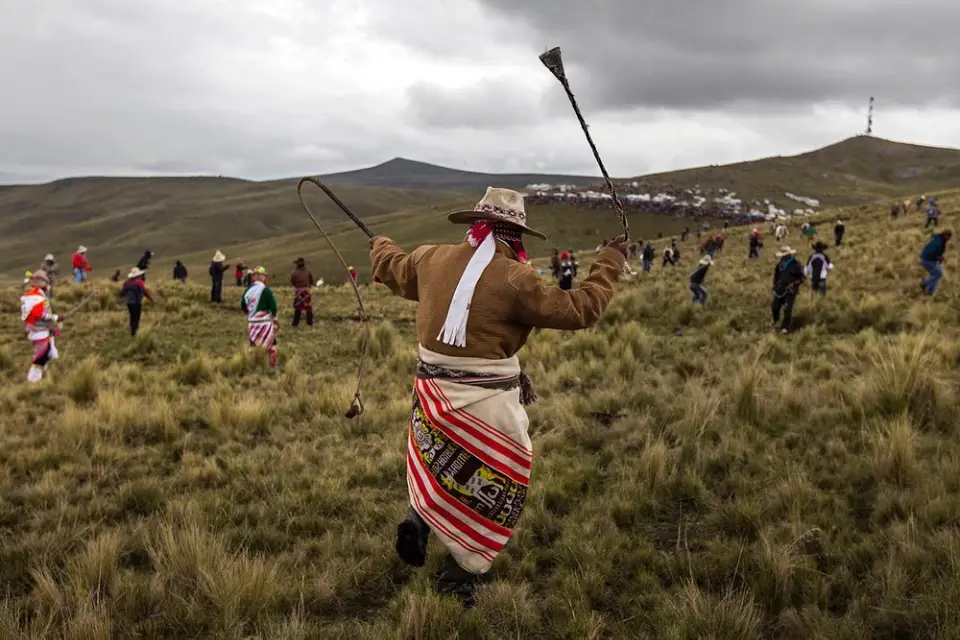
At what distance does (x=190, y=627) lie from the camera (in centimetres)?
316

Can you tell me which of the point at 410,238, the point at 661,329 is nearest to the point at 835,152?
the point at 410,238

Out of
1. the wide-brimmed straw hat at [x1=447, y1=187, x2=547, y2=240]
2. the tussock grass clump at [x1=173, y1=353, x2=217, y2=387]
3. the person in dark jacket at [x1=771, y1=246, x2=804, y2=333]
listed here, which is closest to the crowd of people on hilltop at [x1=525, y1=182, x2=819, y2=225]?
the person in dark jacket at [x1=771, y1=246, x2=804, y2=333]

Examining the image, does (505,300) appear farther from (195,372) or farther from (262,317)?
(262,317)

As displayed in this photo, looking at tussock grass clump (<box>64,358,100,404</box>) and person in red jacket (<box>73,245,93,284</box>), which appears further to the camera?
person in red jacket (<box>73,245,93,284</box>)

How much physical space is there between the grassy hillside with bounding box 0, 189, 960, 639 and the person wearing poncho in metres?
1.57

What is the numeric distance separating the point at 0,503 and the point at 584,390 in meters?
6.31

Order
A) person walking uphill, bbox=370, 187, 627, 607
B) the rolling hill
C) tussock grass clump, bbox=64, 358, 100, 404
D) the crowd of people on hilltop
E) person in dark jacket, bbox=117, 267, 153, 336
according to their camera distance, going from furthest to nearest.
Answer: the crowd of people on hilltop, the rolling hill, person in dark jacket, bbox=117, 267, 153, 336, tussock grass clump, bbox=64, 358, 100, 404, person walking uphill, bbox=370, 187, 627, 607

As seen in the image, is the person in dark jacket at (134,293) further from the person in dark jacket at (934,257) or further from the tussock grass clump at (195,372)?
the person in dark jacket at (934,257)

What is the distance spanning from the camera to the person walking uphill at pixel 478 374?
10.0 feet

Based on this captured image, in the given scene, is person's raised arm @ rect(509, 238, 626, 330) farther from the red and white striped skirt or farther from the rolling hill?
the rolling hill

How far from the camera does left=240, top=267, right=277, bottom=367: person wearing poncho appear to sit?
35.5 ft

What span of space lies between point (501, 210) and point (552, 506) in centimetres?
254

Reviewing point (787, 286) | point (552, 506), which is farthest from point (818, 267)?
point (552, 506)

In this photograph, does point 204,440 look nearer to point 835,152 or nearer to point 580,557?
point 580,557
